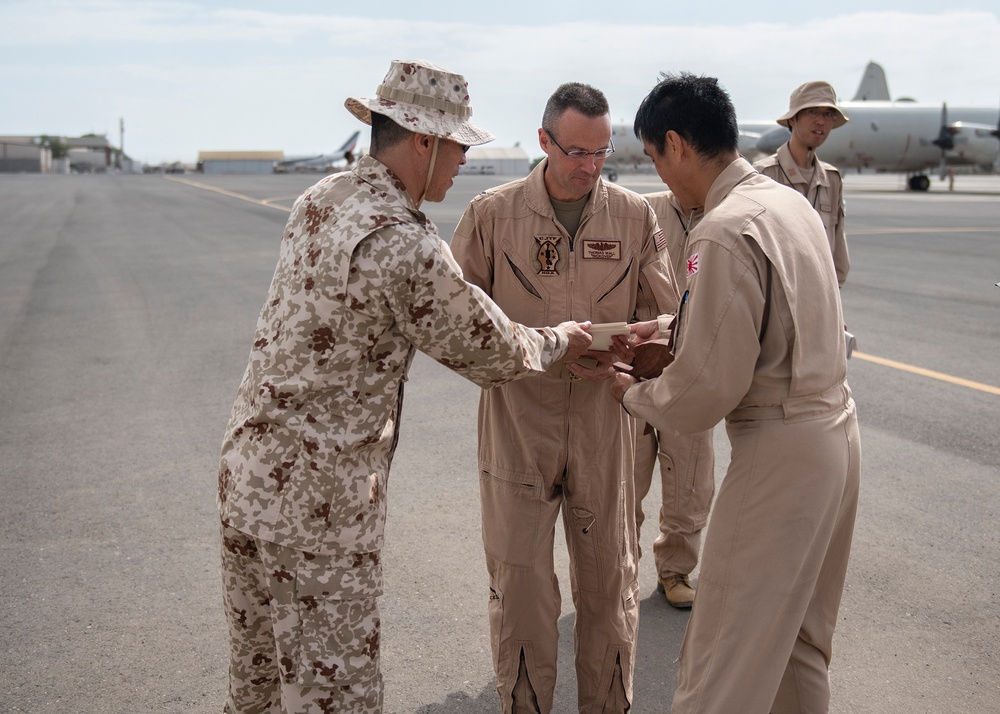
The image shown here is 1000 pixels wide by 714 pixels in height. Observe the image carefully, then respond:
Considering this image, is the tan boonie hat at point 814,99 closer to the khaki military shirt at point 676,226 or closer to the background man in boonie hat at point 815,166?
the background man in boonie hat at point 815,166

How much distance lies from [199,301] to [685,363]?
10820 millimetres

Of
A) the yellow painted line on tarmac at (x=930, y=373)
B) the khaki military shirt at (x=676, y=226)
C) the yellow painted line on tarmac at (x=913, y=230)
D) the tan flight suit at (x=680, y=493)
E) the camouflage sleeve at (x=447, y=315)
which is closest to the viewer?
the camouflage sleeve at (x=447, y=315)

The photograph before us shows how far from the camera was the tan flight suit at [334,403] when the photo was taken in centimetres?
238

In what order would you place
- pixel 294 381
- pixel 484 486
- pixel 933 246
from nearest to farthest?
pixel 294 381 → pixel 484 486 → pixel 933 246

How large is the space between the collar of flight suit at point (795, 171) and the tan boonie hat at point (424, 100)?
3.58 metres

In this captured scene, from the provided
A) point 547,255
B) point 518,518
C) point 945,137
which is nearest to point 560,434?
point 518,518

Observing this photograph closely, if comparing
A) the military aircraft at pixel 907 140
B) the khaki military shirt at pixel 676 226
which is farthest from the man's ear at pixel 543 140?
the military aircraft at pixel 907 140

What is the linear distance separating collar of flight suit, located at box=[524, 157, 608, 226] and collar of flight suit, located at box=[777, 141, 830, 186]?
2.58m

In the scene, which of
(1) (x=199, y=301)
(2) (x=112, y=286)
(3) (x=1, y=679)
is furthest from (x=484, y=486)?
(2) (x=112, y=286)

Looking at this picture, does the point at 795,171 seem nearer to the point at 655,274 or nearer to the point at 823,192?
the point at 823,192

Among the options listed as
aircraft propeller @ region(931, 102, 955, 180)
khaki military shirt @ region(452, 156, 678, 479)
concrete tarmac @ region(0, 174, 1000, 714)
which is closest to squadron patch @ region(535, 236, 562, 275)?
khaki military shirt @ region(452, 156, 678, 479)

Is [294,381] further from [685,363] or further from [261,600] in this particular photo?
[685,363]

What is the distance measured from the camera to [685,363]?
2.49 metres

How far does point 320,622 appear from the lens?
248 cm
